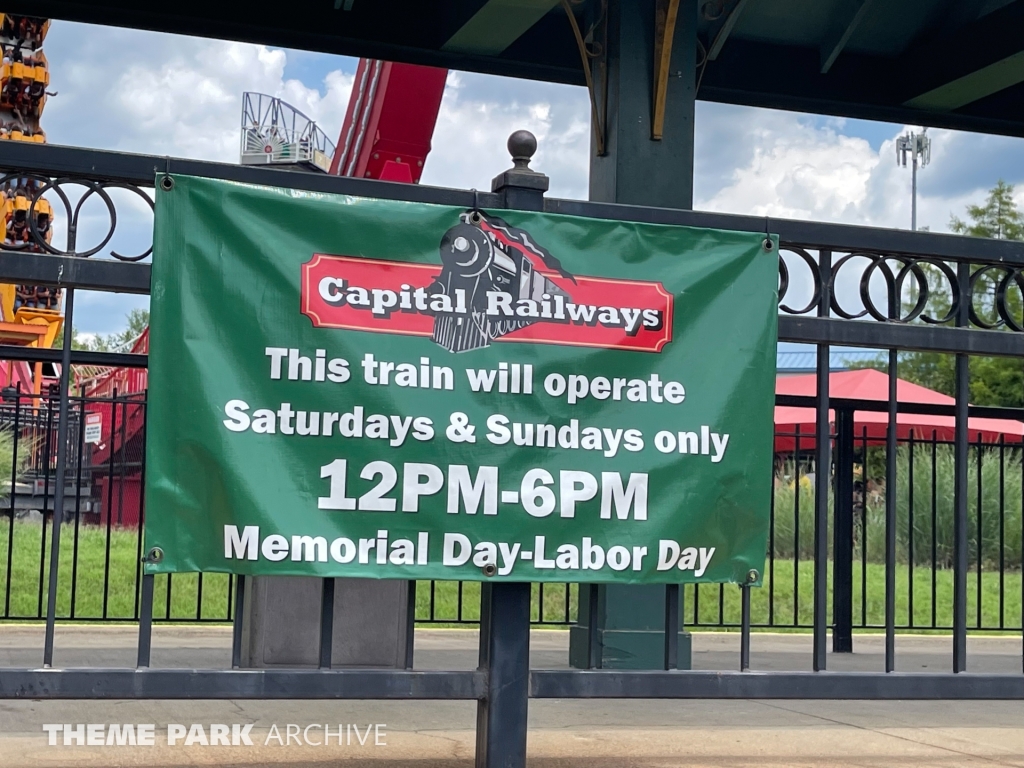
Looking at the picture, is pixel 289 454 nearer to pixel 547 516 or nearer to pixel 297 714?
pixel 547 516

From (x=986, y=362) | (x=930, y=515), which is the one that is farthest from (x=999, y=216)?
(x=930, y=515)

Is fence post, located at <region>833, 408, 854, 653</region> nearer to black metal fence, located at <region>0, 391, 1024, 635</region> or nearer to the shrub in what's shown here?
black metal fence, located at <region>0, 391, 1024, 635</region>

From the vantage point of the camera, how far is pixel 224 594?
12711 millimetres

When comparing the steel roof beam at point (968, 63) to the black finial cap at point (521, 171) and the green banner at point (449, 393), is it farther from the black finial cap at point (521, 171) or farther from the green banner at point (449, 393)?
the black finial cap at point (521, 171)

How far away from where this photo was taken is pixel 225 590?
42.0 feet

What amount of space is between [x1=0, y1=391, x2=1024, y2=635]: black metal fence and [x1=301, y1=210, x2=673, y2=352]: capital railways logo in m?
5.24

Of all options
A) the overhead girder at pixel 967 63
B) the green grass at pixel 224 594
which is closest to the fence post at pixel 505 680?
the green grass at pixel 224 594

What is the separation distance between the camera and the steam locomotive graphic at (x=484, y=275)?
4.03 meters

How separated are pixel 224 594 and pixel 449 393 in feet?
30.9

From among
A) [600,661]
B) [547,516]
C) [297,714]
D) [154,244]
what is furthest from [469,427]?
[600,661]

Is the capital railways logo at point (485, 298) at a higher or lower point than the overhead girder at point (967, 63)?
lower

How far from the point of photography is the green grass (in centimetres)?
1177

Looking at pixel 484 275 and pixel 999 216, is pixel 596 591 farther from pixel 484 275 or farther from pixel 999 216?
pixel 999 216

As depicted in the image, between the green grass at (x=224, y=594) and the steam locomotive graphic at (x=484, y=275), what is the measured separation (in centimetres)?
638
